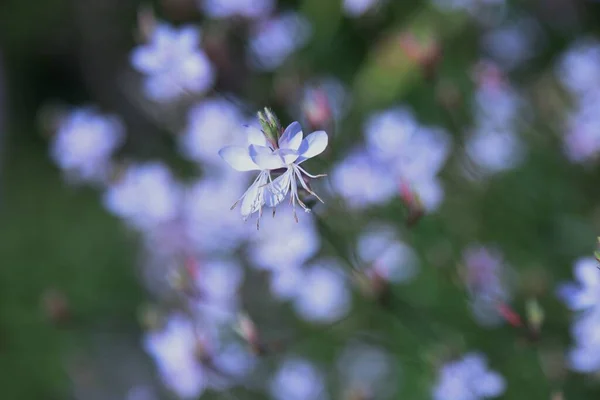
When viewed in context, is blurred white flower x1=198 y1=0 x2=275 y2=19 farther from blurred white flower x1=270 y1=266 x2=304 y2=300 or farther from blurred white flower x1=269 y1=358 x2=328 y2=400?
blurred white flower x1=269 y1=358 x2=328 y2=400

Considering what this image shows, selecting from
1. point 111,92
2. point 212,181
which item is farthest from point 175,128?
point 111,92

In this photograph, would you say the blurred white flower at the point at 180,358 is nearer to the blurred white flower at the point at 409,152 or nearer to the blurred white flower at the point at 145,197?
the blurred white flower at the point at 145,197

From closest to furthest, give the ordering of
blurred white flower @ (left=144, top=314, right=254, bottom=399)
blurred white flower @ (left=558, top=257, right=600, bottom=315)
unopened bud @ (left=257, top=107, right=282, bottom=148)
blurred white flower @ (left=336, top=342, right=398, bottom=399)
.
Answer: unopened bud @ (left=257, top=107, right=282, bottom=148), blurred white flower @ (left=558, top=257, right=600, bottom=315), blurred white flower @ (left=144, top=314, right=254, bottom=399), blurred white flower @ (left=336, top=342, right=398, bottom=399)

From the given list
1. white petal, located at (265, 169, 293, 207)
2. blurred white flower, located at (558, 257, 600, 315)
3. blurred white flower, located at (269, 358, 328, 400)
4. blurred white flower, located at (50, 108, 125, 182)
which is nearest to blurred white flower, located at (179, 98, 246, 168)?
blurred white flower, located at (50, 108, 125, 182)

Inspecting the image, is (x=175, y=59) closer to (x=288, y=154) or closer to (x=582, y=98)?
(x=288, y=154)

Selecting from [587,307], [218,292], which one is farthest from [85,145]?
[587,307]

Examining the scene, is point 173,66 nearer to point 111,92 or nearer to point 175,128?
point 175,128

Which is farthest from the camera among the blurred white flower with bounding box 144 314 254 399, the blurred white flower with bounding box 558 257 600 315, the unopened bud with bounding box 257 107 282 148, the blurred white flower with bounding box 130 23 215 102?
the blurred white flower with bounding box 144 314 254 399
